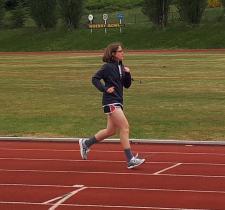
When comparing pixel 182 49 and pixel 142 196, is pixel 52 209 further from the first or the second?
pixel 182 49

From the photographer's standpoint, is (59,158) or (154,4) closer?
(59,158)

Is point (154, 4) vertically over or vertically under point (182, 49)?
over

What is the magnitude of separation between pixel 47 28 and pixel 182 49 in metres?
23.4

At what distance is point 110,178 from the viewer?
9.84 m

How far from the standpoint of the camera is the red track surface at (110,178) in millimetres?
8195

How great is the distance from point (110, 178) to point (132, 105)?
11076 millimetres

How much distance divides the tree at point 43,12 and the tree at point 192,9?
57.3ft

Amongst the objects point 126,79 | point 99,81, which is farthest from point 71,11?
point 99,81

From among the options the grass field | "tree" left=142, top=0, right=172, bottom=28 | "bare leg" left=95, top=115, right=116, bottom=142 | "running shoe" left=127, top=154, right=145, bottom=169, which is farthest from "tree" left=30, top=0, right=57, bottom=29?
"running shoe" left=127, top=154, right=145, bottom=169

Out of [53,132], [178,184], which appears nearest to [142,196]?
[178,184]

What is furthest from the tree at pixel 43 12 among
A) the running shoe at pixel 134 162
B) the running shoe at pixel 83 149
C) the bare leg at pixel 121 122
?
the running shoe at pixel 134 162

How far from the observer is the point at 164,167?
35.3 ft

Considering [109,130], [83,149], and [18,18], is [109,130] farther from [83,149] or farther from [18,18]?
[18,18]

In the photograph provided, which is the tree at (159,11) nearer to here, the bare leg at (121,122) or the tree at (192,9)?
the tree at (192,9)
